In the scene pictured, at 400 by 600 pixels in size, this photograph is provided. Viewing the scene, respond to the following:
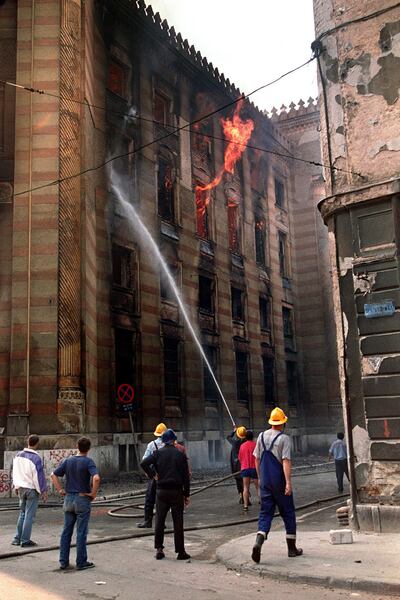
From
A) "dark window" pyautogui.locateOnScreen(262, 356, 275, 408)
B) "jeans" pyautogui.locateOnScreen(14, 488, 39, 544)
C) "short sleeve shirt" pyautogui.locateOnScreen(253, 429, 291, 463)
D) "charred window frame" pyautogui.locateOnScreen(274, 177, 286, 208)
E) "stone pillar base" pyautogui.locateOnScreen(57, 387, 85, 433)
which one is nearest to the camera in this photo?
"short sleeve shirt" pyautogui.locateOnScreen(253, 429, 291, 463)

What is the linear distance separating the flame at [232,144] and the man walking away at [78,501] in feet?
77.0

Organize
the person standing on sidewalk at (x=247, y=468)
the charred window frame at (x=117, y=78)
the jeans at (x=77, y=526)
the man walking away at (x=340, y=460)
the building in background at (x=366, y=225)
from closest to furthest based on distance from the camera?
1. the jeans at (x=77, y=526)
2. the building in background at (x=366, y=225)
3. the person standing on sidewalk at (x=247, y=468)
4. the man walking away at (x=340, y=460)
5. the charred window frame at (x=117, y=78)

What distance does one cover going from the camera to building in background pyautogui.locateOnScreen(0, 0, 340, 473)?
65.5 ft

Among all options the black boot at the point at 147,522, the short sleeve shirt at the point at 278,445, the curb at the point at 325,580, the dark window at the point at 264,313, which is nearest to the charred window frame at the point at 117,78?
the dark window at the point at 264,313

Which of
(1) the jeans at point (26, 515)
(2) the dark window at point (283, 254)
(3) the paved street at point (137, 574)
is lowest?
(3) the paved street at point (137, 574)

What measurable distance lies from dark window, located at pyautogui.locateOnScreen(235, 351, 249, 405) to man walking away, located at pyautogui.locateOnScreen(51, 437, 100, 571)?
2338cm

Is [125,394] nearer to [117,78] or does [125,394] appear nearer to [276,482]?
[117,78]

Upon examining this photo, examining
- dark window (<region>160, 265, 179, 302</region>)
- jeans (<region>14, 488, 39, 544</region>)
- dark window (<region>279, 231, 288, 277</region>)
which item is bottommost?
jeans (<region>14, 488, 39, 544</region>)

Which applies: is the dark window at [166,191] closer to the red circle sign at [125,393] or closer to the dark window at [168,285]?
the dark window at [168,285]

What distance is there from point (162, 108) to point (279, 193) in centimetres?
1251

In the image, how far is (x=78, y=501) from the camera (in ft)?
27.0

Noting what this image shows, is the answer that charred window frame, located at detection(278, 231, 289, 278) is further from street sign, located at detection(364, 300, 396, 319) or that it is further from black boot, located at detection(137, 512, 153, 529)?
street sign, located at detection(364, 300, 396, 319)

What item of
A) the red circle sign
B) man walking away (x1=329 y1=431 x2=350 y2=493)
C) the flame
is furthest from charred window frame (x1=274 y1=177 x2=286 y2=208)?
man walking away (x1=329 y1=431 x2=350 y2=493)

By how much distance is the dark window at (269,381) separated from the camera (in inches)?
1342
